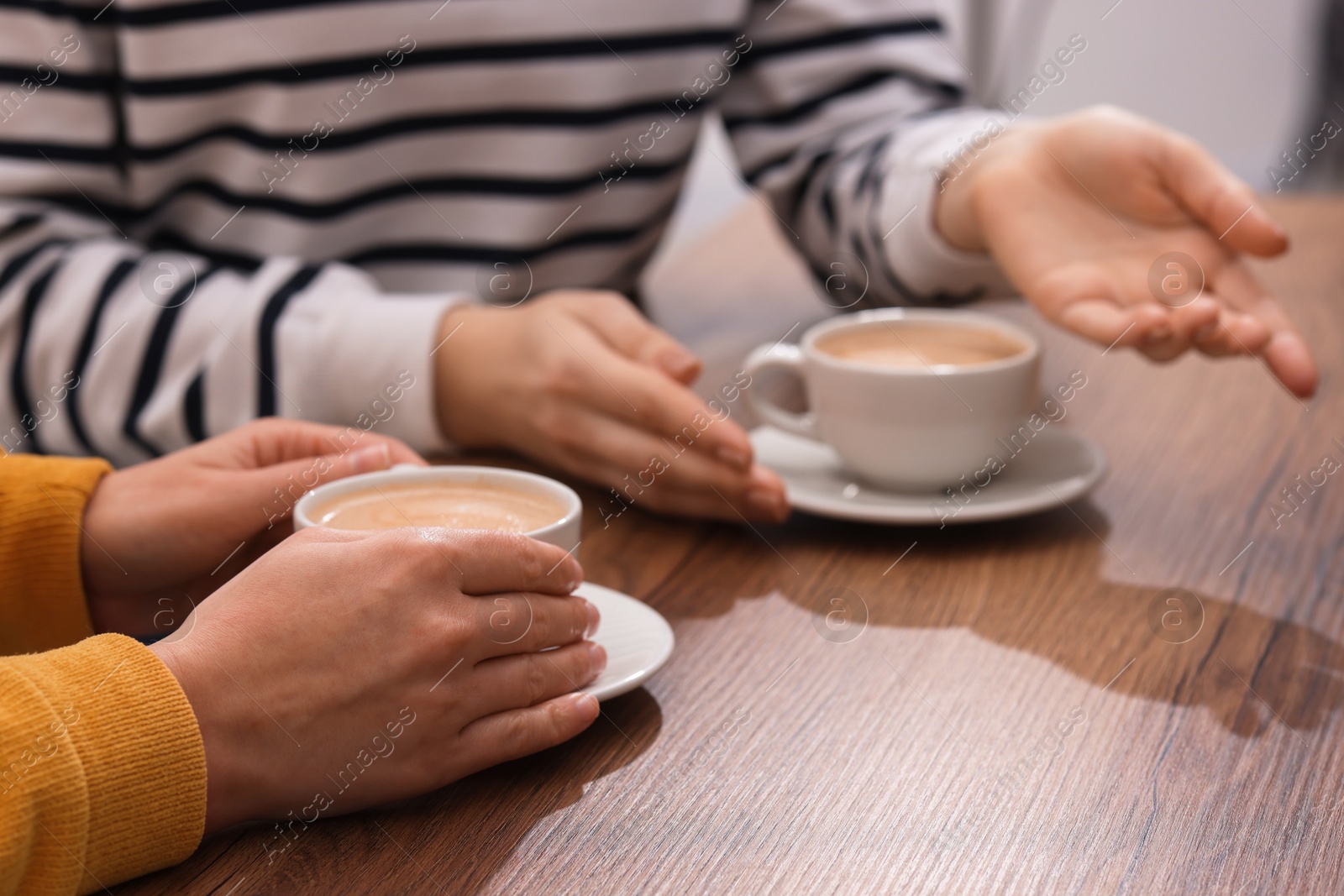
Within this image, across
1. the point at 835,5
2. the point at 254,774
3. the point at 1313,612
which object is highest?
the point at 835,5

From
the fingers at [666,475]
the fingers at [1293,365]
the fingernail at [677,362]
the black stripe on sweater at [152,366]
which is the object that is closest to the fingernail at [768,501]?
the fingers at [666,475]

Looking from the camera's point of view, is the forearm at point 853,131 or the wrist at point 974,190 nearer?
the wrist at point 974,190

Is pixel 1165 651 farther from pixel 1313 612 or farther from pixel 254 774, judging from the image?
pixel 254 774

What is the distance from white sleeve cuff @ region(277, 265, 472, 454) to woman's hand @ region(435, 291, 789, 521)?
19 mm

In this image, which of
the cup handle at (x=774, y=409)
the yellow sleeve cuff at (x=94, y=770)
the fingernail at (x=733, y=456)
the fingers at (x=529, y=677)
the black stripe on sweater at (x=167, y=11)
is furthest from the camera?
the black stripe on sweater at (x=167, y=11)

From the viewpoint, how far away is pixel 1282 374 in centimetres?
87

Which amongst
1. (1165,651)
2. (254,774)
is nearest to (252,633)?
(254,774)

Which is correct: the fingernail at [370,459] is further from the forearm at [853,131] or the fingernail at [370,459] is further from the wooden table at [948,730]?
the forearm at [853,131]

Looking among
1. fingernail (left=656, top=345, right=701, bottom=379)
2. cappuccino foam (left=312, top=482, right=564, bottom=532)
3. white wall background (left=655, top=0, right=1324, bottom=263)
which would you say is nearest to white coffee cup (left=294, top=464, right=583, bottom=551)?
cappuccino foam (left=312, top=482, right=564, bottom=532)

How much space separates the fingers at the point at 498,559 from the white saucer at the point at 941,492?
0.31 meters

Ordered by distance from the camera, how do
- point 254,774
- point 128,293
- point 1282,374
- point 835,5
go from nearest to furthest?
1. point 254,774
2. point 1282,374
3. point 128,293
4. point 835,5

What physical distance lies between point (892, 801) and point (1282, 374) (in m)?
0.50

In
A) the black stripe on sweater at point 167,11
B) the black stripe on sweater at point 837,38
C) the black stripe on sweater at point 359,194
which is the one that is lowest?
the black stripe on sweater at point 359,194

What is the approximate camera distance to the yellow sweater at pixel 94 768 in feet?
1.64
